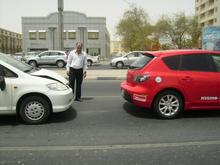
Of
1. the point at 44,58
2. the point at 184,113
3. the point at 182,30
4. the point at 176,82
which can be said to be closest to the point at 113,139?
the point at 176,82

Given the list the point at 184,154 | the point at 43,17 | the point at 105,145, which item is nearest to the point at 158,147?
the point at 184,154

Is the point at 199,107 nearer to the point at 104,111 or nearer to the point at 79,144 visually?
→ the point at 104,111

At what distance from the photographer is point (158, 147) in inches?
221

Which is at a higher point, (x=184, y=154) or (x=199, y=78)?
(x=199, y=78)

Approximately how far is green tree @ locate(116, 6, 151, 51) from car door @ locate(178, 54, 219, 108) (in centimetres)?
5353

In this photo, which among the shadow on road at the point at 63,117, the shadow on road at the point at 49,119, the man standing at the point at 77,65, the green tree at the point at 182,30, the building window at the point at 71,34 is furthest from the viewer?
the building window at the point at 71,34

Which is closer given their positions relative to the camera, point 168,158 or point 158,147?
point 168,158

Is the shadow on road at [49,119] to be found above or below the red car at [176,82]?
below

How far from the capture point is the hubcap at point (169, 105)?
7.61 m

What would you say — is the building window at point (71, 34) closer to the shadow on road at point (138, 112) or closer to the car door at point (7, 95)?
the shadow on road at point (138, 112)

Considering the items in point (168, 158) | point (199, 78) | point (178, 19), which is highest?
point (178, 19)

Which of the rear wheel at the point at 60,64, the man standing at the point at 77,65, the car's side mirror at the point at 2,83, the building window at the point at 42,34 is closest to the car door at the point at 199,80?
the man standing at the point at 77,65

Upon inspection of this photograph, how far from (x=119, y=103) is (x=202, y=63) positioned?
2.77 meters

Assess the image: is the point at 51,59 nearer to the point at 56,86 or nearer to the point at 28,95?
the point at 56,86
